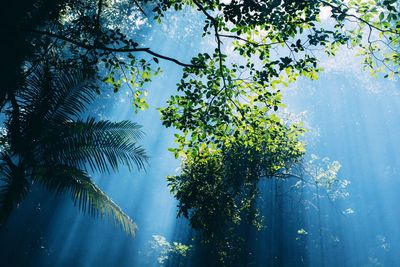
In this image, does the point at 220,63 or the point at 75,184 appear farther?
the point at 75,184

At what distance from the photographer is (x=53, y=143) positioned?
5.85 metres

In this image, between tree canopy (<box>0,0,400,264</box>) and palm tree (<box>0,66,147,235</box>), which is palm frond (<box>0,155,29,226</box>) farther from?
tree canopy (<box>0,0,400,264</box>)

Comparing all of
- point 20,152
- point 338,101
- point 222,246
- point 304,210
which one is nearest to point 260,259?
point 304,210

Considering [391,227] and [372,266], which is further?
[391,227]

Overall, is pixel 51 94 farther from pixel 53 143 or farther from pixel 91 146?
pixel 91 146

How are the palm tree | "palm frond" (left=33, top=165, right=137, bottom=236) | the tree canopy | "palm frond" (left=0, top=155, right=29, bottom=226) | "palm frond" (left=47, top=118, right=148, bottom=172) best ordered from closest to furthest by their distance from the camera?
1. the tree canopy
2. "palm frond" (left=0, top=155, right=29, bottom=226)
3. the palm tree
4. "palm frond" (left=33, top=165, right=137, bottom=236)
5. "palm frond" (left=47, top=118, right=148, bottom=172)

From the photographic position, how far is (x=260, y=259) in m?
13.0

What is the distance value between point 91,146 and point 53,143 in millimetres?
746

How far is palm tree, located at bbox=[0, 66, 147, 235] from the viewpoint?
5.52 meters

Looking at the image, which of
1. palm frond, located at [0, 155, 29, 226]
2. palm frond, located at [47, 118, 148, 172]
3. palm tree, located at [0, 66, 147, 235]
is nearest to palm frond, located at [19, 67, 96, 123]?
palm tree, located at [0, 66, 147, 235]

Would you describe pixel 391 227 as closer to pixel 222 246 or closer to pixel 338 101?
pixel 338 101

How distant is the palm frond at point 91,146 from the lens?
19.8ft

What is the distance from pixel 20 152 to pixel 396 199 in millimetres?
26640

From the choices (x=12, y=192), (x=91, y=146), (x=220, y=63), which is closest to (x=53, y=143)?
(x=91, y=146)
